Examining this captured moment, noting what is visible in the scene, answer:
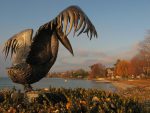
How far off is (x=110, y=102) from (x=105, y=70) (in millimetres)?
140125

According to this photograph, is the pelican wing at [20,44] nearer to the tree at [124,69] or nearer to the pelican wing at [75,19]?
the pelican wing at [75,19]

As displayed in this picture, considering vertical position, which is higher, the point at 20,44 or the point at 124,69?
the point at 124,69

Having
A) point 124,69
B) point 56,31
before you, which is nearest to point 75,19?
point 56,31

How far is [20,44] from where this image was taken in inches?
396

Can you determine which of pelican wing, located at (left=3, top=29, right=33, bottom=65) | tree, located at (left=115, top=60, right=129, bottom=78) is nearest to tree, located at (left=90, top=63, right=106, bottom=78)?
tree, located at (left=115, top=60, right=129, bottom=78)

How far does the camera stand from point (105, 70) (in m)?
148

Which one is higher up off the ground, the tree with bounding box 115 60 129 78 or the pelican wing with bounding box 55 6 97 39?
the tree with bounding box 115 60 129 78

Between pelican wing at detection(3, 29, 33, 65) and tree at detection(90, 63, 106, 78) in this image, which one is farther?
tree at detection(90, 63, 106, 78)

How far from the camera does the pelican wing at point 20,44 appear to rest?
977 centimetres

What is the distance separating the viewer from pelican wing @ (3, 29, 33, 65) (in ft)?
32.1

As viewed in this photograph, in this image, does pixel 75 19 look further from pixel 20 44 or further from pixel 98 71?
pixel 98 71

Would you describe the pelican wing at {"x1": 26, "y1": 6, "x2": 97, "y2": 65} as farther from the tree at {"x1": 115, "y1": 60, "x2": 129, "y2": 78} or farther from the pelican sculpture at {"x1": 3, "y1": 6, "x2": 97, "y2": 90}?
the tree at {"x1": 115, "y1": 60, "x2": 129, "y2": 78}

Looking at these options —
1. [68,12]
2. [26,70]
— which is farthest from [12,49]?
[68,12]

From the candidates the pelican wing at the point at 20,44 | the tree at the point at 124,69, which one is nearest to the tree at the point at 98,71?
the tree at the point at 124,69
